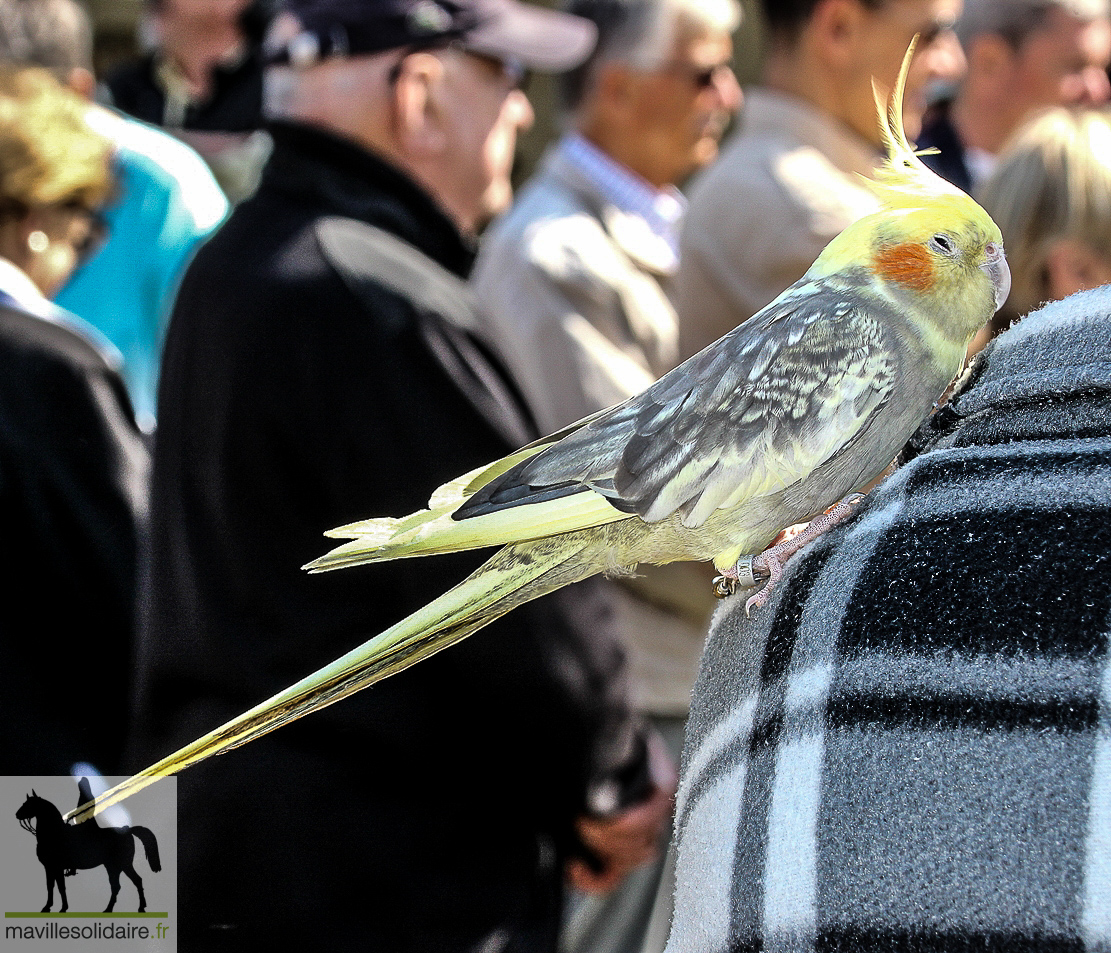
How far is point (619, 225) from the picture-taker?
327 centimetres

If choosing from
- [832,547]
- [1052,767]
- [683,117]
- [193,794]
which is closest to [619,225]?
[683,117]

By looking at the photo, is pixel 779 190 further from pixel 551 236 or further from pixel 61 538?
pixel 61 538

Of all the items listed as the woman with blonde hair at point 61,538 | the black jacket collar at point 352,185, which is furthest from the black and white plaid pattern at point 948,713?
the woman with blonde hair at point 61,538

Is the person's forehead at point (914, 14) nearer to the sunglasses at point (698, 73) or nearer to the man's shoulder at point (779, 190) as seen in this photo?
the man's shoulder at point (779, 190)

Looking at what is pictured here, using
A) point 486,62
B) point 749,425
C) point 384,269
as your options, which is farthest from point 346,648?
point 486,62

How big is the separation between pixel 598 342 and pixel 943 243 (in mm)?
1725

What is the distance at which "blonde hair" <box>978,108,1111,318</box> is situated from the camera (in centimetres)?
262

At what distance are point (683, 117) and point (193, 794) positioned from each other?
252 centimetres

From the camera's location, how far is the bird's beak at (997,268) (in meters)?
1.22

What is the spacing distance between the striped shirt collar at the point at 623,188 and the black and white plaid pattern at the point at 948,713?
2.48m

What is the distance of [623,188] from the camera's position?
337 cm

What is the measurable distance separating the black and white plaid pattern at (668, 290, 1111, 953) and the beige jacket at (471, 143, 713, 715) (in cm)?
184

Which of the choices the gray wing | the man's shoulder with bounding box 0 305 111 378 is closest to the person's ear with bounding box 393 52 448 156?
the man's shoulder with bounding box 0 305 111 378

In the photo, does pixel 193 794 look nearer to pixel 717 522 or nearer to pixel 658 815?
pixel 658 815
